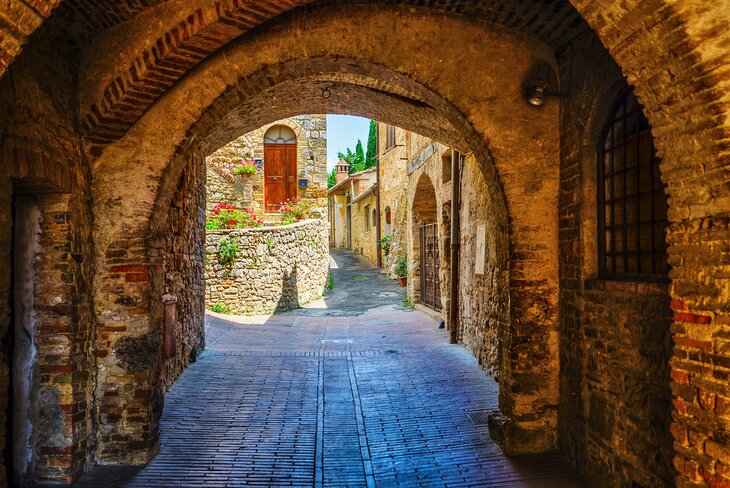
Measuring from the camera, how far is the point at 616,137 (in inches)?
140

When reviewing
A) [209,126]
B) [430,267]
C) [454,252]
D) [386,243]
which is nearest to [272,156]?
[386,243]

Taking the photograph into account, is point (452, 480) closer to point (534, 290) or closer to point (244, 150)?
point (534, 290)

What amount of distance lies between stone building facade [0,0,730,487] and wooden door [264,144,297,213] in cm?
1374

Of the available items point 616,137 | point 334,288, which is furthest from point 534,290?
point 334,288

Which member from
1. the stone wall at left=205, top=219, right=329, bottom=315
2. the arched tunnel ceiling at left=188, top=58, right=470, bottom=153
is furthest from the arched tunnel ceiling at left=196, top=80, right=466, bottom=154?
the stone wall at left=205, top=219, right=329, bottom=315

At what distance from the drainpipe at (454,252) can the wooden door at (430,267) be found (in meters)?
2.47

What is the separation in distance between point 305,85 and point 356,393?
3.85 metres

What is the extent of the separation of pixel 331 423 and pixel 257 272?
7.78 metres

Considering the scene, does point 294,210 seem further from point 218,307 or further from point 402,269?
point 218,307

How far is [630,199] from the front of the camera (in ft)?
11.2

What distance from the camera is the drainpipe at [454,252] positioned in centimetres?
891

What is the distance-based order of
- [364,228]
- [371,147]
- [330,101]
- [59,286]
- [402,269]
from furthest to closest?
[371,147], [364,228], [402,269], [330,101], [59,286]

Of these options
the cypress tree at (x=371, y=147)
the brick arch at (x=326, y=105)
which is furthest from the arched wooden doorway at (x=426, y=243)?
the cypress tree at (x=371, y=147)

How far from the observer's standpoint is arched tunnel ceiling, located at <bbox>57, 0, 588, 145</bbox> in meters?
3.42
